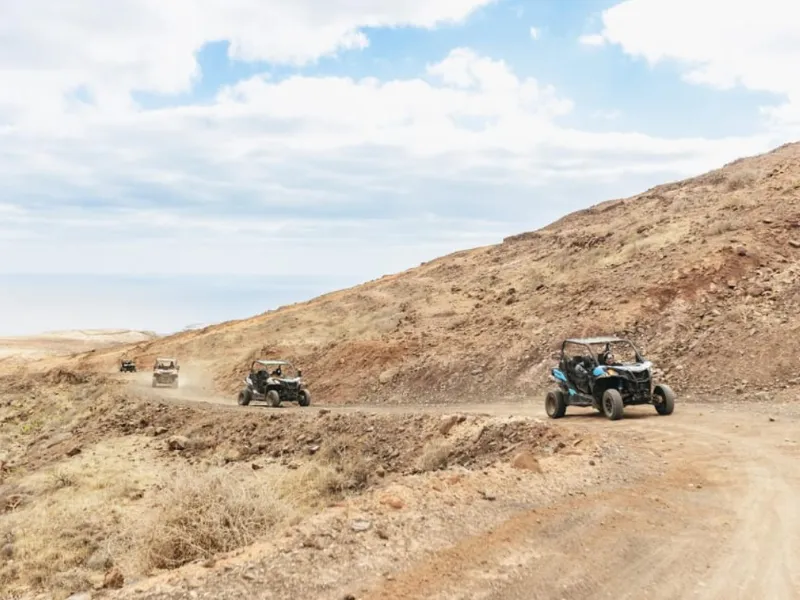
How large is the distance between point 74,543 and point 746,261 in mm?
23451

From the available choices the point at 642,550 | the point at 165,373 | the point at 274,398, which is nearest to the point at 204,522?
the point at 642,550

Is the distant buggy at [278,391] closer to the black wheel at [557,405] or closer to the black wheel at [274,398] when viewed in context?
the black wheel at [274,398]

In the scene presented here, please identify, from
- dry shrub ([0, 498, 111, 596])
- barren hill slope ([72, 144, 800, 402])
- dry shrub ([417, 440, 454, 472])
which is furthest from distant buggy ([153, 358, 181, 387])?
dry shrub ([417, 440, 454, 472])

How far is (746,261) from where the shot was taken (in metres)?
25.3

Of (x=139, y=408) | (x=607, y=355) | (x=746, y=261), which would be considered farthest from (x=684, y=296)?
(x=139, y=408)

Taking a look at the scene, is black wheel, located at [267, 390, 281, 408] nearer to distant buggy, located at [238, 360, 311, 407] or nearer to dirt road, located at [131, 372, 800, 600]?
distant buggy, located at [238, 360, 311, 407]

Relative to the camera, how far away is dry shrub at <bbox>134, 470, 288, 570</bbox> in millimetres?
7891

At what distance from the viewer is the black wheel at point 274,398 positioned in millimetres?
24656

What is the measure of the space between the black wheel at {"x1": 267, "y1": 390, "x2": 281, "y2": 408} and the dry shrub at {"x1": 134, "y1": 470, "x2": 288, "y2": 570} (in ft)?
51.9

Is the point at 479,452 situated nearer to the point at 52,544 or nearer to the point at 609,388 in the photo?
the point at 609,388

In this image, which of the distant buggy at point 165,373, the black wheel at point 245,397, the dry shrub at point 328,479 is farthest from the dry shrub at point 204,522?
the distant buggy at point 165,373

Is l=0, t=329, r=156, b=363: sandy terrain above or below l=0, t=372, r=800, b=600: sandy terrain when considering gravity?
above

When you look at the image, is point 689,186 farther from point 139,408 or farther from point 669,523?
point 669,523

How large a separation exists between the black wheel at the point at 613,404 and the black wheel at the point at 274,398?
12.9 metres
